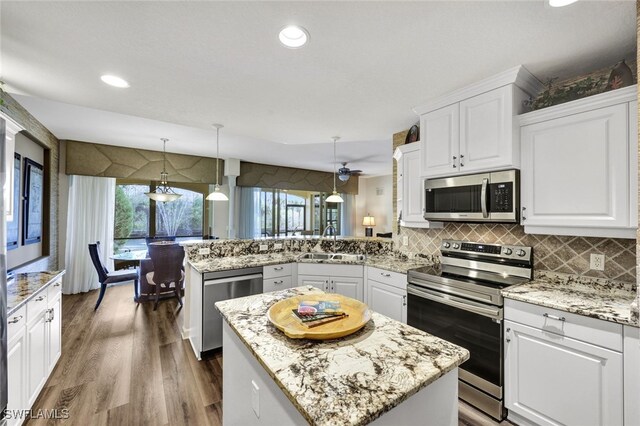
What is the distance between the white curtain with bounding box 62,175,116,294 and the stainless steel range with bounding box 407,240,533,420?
17.9 ft

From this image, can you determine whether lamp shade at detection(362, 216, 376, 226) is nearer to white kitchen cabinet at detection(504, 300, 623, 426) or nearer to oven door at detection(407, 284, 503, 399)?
oven door at detection(407, 284, 503, 399)

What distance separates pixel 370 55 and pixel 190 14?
1.05m

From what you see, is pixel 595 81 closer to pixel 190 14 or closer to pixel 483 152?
pixel 483 152

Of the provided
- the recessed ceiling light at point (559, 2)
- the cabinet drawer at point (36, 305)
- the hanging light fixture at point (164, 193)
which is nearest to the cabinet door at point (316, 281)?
the cabinet drawer at point (36, 305)

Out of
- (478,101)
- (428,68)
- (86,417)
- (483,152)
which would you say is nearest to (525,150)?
(483,152)

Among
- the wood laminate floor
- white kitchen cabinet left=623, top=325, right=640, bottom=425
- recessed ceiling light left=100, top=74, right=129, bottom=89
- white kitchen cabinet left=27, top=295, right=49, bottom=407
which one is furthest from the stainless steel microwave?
white kitchen cabinet left=27, top=295, right=49, bottom=407

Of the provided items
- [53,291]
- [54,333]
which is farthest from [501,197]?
[54,333]

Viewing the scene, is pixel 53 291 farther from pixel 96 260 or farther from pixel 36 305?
pixel 96 260

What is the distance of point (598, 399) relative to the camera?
A: 148 cm

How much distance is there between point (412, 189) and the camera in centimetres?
286

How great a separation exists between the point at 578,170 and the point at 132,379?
3.80m

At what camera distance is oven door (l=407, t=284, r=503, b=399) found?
187 cm

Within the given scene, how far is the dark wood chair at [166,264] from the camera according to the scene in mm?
3773

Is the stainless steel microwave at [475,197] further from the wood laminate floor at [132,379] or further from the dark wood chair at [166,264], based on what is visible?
the dark wood chair at [166,264]
